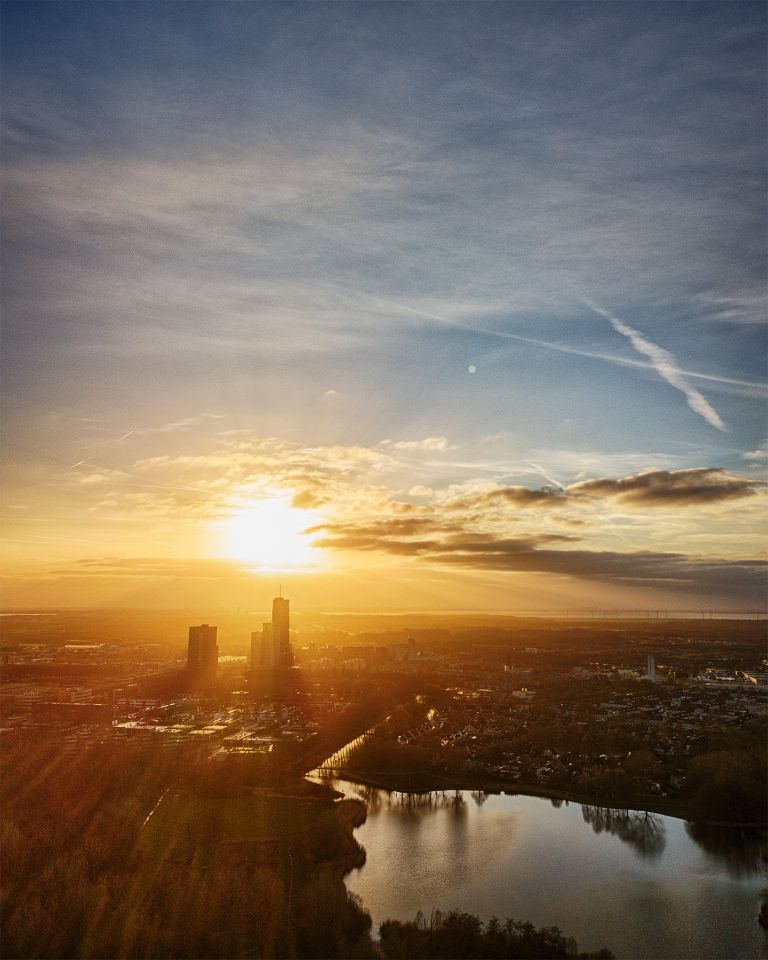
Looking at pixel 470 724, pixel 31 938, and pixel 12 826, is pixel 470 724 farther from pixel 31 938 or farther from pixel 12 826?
pixel 31 938

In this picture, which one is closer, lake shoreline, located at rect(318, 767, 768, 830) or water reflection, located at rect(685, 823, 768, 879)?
water reflection, located at rect(685, 823, 768, 879)

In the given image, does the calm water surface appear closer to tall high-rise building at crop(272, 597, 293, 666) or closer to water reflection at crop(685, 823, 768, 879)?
water reflection at crop(685, 823, 768, 879)

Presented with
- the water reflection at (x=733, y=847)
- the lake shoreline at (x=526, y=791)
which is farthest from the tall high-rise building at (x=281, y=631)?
the water reflection at (x=733, y=847)

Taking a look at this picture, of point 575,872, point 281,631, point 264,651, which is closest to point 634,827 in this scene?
point 575,872

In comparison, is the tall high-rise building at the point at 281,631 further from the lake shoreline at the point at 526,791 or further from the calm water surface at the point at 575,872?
the calm water surface at the point at 575,872

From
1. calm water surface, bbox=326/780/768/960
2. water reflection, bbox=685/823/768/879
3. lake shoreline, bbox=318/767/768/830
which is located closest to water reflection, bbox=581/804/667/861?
calm water surface, bbox=326/780/768/960

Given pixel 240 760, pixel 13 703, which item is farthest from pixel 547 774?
pixel 13 703
